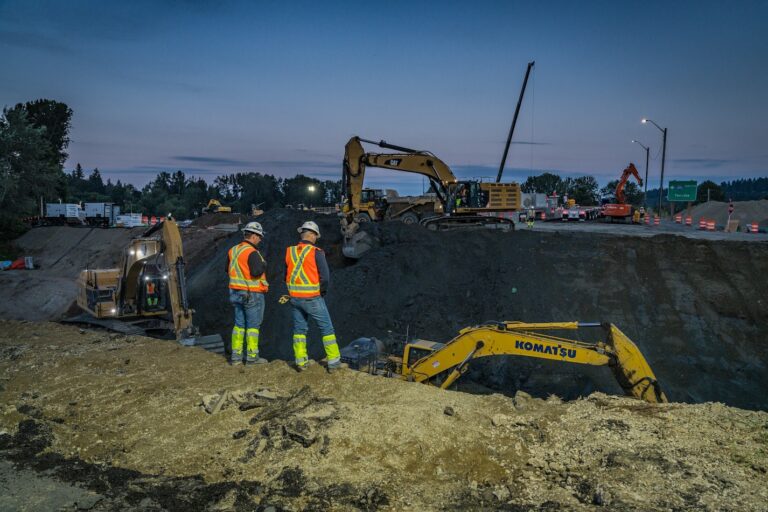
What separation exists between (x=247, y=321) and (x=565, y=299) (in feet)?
31.9

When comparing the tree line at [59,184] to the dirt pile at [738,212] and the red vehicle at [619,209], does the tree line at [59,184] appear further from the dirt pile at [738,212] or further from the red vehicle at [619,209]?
the dirt pile at [738,212]

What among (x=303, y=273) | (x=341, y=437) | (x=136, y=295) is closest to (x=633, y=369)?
(x=341, y=437)

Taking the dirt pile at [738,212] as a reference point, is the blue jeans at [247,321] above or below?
below

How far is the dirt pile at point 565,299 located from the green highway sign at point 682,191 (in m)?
22.7

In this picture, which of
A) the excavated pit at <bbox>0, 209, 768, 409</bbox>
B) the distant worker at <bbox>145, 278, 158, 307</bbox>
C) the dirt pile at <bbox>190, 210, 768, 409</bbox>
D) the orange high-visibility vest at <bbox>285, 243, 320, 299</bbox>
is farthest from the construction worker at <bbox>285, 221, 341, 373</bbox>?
the distant worker at <bbox>145, 278, 158, 307</bbox>

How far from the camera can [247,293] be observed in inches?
256

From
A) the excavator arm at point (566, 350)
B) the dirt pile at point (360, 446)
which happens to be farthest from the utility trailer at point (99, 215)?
the excavator arm at point (566, 350)

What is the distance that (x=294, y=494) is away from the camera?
148 inches

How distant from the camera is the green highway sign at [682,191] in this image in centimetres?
3469

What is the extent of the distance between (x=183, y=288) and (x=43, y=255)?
29.4 m

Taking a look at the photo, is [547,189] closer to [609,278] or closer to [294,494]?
[609,278]

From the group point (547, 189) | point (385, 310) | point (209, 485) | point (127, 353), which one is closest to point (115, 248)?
point (385, 310)

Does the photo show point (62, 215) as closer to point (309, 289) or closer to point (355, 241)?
point (355, 241)

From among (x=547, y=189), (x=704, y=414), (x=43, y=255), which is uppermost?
(x=547, y=189)
